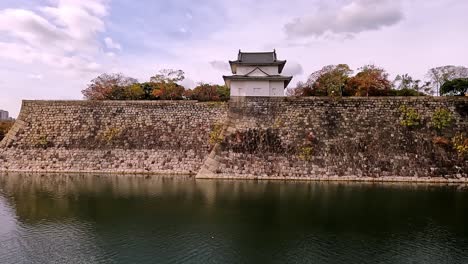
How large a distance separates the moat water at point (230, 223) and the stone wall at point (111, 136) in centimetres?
344

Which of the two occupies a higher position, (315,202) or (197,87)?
(197,87)

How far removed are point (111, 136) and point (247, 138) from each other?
8.75 m

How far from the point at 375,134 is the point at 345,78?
367 inches

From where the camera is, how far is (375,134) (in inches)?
760

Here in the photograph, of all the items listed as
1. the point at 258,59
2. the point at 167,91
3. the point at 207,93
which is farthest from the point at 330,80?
the point at 167,91

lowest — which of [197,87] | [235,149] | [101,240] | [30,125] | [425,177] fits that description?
[101,240]

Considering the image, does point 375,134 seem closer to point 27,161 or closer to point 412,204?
point 412,204

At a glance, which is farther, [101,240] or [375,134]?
[375,134]

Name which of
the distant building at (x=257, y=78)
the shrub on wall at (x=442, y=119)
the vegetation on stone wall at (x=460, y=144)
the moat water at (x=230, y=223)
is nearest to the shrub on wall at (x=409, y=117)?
the shrub on wall at (x=442, y=119)

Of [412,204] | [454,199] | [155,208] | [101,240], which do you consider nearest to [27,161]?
Result: [155,208]

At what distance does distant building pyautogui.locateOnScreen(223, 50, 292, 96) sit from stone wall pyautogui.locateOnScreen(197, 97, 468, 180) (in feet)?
8.68

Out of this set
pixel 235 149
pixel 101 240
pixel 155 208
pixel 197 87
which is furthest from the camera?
pixel 197 87

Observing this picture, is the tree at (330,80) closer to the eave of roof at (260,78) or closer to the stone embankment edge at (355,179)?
the eave of roof at (260,78)

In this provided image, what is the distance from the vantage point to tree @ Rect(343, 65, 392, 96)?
25.9 m
